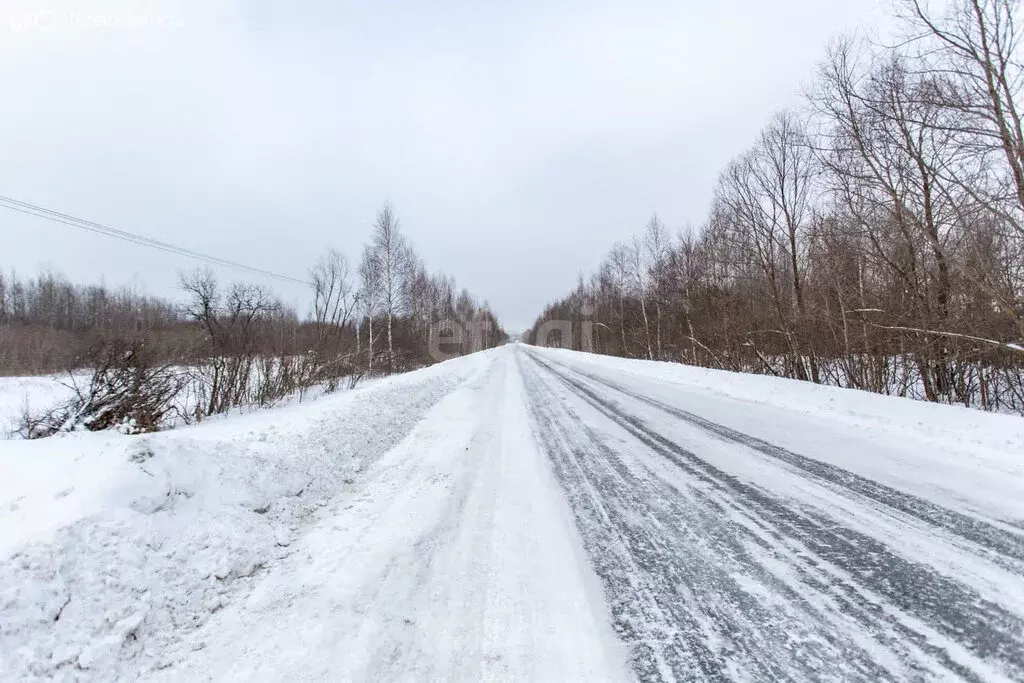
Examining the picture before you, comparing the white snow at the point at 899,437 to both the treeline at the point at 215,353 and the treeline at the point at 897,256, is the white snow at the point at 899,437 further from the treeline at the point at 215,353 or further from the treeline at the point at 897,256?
the treeline at the point at 215,353

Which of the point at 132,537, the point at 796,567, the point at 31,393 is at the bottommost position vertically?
the point at 796,567

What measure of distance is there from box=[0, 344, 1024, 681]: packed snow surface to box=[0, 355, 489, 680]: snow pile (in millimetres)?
16

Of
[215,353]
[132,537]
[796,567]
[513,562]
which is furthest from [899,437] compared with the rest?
[215,353]

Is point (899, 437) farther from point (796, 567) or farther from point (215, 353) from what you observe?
point (215, 353)

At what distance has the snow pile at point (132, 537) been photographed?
226cm

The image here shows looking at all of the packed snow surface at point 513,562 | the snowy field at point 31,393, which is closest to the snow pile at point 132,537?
the packed snow surface at point 513,562

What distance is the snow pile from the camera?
7.42ft

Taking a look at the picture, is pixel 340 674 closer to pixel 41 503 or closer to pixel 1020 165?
pixel 41 503

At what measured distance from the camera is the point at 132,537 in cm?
296

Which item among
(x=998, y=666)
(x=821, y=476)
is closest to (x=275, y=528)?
(x=998, y=666)

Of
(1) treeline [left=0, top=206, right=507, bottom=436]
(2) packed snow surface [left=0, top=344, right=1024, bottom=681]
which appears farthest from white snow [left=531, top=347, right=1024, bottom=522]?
(1) treeline [left=0, top=206, right=507, bottom=436]

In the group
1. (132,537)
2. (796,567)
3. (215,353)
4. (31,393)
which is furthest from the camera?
(31,393)

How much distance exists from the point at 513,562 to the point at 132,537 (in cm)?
270

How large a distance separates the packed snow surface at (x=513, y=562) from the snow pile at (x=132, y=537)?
0.05ft
